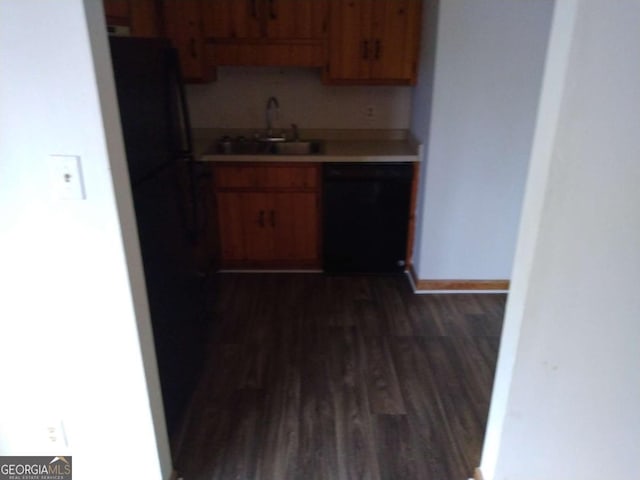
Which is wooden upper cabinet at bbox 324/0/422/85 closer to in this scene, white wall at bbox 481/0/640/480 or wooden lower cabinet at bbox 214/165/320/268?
wooden lower cabinet at bbox 214/165/320/268

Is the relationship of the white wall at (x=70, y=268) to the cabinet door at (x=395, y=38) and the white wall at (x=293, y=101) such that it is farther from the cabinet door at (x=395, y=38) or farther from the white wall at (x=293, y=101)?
the white wall at (x=293, y=101)

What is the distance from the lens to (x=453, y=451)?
1.83 m

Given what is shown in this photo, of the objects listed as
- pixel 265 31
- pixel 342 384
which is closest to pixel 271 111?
pixel 265 31

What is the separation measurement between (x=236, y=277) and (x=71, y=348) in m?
1.99

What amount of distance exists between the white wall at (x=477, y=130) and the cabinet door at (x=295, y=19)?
0.78 m

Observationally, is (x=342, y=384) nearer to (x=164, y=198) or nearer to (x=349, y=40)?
(x=164, y=198)

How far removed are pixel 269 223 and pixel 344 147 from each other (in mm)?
798

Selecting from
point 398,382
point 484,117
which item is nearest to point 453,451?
point 398,382

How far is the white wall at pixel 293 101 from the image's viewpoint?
346 centimetres

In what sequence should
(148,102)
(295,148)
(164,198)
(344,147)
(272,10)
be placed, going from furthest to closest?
(295,148), (344,147), (272,10), (164,198), (148,102)

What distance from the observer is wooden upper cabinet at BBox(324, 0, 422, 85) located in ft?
9.61

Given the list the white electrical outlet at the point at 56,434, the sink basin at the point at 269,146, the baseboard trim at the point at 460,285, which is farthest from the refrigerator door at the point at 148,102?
the baseboard trim at the point at 460,285

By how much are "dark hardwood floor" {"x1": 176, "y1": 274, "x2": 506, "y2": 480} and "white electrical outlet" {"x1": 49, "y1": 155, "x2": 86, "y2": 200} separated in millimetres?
1170

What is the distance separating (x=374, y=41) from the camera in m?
3.01
